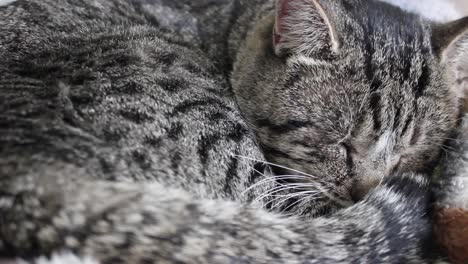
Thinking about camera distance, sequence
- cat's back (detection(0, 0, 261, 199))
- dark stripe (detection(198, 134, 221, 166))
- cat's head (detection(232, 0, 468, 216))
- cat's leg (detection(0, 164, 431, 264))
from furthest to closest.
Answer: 1. cat's head (detection(232, 0, 468, 216))
2. dark stripe (detection(198, 134, 221, 166))
3. cat's back (detection(0, 0, 261, 199))
4. cat's leg (detection(0, 164, 431, 264))

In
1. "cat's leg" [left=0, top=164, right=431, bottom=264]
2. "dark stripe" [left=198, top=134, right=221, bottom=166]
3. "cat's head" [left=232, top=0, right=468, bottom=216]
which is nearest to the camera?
"cat's leg" [left=0, top=164, right=431, bottom=264]

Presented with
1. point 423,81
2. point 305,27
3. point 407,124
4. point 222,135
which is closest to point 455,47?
point 423,81

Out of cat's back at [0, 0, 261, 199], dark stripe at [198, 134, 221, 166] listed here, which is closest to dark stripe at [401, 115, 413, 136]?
cat's back at [0, 0, 261, 199]

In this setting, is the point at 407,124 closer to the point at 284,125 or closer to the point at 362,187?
the point at 362,187

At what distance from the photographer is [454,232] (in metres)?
1.27

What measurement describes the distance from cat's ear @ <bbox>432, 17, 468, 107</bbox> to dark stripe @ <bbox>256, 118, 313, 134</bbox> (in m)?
0.45

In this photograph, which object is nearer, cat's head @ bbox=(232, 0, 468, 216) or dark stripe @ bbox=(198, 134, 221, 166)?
dark stripe @ bbox=(198, 134, 221, 166)

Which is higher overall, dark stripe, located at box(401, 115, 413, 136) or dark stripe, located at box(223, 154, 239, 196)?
dark stripe, located at box(401, 115, 413, 136)

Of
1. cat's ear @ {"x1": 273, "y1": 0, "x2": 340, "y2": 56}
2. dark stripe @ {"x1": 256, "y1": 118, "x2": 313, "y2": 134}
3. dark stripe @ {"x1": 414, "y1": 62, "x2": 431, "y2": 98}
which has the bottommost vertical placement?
dark stripe @ {"x1": 256, "y1": 118, "x2": 313, "y2": 134}

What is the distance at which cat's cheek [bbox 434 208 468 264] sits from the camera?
49.7 inches

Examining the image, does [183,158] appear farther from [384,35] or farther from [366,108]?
[384,35]

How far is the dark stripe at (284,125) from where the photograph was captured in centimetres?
139

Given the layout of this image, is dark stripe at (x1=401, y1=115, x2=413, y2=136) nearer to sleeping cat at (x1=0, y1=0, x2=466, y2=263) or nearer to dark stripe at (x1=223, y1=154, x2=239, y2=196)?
sleeping cat at (x1=0, y1=0, x2=466, y2=263)

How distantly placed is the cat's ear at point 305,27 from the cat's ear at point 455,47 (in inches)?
12.5
